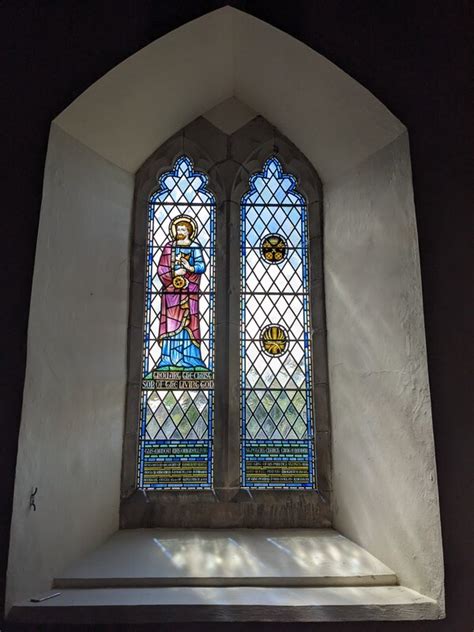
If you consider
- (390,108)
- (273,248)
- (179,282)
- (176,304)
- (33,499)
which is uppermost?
(390,108)

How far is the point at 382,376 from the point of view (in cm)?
260

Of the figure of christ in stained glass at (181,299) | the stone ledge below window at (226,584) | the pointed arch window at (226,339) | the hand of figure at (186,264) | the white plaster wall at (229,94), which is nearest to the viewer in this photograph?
the stone ledge below window at (226,584)

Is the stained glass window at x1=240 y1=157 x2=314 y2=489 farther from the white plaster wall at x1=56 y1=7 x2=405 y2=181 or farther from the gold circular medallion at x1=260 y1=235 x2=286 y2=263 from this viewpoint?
the white plaster wall at x1=56 y1=7 x2=405 y2=181

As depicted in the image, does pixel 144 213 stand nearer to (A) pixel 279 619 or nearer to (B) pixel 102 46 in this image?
(B) pixel 102 46

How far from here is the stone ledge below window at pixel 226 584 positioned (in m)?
2.09

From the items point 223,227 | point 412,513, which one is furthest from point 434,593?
point 223,227

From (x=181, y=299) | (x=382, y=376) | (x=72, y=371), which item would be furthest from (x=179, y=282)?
(x=382, y=376)

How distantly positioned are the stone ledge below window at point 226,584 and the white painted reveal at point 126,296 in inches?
3.9

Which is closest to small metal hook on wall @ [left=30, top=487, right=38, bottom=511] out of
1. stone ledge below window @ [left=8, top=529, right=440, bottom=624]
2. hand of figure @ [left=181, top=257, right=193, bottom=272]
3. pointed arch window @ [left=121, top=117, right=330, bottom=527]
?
stone ledge below window @ [left=8, top=529, right=440, bottom=624]

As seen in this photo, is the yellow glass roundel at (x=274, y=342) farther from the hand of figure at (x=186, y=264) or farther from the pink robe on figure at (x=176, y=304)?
the hand of figure at (x=186, y=264)

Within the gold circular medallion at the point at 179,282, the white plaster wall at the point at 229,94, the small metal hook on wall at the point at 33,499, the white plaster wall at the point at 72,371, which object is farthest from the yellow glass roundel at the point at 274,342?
the small metal hook on wall at the point at 33,499

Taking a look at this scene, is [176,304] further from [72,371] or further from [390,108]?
[390,108]

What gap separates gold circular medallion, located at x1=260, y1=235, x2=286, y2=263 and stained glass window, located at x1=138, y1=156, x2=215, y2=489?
1.05 ft

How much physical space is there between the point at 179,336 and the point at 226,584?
4.60 ft
